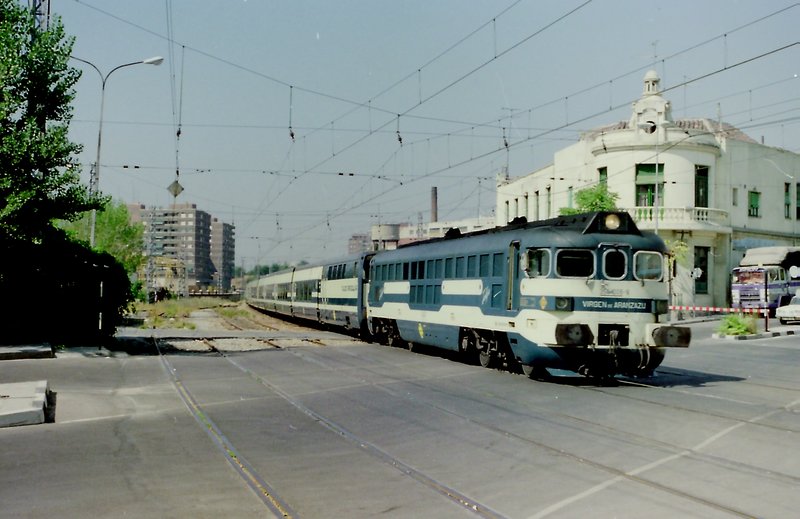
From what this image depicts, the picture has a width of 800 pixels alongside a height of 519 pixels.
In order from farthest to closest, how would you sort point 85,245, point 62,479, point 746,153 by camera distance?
point 746,153 → point 85,245 → point 62,479

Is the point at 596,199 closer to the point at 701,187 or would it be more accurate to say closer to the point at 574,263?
the point at 701,187

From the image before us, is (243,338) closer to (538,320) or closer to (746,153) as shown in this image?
(538,320)

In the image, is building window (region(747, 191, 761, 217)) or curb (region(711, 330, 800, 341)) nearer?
curb (region(711, 330, 800, 341))

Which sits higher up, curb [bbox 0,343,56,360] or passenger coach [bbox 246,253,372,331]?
passenger coach [bbox 246,253,372,331]

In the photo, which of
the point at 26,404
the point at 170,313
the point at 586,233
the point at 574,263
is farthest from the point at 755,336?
the point at 170,313

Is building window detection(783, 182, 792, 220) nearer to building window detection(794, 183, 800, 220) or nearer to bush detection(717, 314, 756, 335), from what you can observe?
building window detection(794, 183, 800, 220)

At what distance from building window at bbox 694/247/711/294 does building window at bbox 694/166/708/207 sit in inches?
111

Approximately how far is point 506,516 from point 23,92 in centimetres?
2165

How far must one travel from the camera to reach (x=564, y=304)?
51.5 ft

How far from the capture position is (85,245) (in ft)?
91.4

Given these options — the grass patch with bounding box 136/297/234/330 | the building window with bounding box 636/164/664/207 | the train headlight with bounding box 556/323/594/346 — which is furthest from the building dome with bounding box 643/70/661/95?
the train headlight with bounding box 556/323/594/346

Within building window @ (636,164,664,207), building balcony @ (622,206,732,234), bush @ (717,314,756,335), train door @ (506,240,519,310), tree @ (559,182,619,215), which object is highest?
building window @ (636,164,664,207)

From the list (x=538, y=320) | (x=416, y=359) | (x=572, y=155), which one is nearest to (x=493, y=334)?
(x=538, y=320)

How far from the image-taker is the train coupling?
15.6 m
